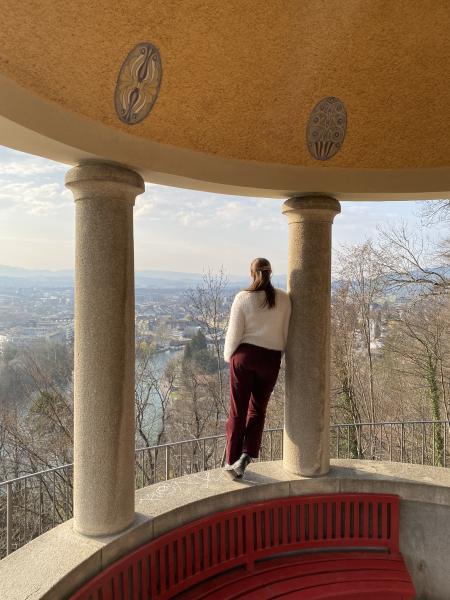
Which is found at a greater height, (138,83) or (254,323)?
(138,83)

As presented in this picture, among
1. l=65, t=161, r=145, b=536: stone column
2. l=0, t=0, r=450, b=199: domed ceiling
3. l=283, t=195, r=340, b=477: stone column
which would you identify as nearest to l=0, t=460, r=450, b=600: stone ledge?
l=65, t=161, r=145, b=536: stone column

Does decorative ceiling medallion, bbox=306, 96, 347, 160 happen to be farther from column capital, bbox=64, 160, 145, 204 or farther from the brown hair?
column capital, bbox=64, 160, 145, 204

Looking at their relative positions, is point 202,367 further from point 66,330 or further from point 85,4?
point 85,4

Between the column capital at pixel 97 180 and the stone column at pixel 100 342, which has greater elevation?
the column capital at pixel 97 180

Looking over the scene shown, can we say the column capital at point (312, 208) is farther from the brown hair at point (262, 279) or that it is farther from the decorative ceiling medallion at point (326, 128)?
the brown hair at point (262, 279)

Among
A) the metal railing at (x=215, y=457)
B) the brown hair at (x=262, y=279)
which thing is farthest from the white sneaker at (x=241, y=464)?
the metal railing at (x=215, y=457)

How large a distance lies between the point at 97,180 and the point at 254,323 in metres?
2.04

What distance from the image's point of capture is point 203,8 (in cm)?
353

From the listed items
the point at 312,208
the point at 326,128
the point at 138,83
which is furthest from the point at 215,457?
the point at 138,83

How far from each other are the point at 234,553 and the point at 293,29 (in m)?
4.79

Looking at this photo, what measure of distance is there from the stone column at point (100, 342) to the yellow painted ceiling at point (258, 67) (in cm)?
58

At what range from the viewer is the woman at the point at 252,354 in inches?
182

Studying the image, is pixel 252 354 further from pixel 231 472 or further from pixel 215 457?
pixel 215 457

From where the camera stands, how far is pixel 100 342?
12.0 feet
